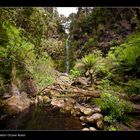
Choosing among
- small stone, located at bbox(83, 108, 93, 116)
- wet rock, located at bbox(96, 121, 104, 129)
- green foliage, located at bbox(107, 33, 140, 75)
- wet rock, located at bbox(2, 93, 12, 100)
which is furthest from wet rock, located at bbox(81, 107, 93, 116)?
wet rock, located at bbox(2, 93, 12, 100)

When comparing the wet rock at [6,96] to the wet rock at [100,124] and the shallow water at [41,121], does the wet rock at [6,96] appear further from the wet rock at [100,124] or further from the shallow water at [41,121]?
the wet rock at [100,124]

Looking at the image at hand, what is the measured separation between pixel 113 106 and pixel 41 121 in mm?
517

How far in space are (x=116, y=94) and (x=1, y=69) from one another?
0.84m

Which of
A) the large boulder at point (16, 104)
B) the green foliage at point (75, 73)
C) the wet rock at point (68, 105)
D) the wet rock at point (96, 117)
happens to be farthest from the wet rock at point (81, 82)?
the large boulder at point (16, 104)

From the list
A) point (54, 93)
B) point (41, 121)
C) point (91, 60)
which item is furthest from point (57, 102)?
point (91, 60)

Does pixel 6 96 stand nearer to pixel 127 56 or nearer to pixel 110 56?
pixel 110 56

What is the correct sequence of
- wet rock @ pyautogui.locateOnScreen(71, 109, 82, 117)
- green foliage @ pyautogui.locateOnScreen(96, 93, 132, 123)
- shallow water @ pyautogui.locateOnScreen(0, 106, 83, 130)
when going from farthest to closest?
1. wet rock @ pyautogui.locateOnScreen(71, 109, 82, 117)
2. green foliage @ pyautogui.locateOnScreen(96, 93, 132, 123)
3. shallow water @ pyautogui.locateOnScreen(0, 106, 83, 130)

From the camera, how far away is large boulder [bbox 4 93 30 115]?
2051 mm

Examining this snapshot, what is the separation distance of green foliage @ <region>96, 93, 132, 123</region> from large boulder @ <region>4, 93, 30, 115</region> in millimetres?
524

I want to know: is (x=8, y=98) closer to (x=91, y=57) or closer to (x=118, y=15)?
(x=91, y=57)

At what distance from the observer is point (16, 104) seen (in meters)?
2.12

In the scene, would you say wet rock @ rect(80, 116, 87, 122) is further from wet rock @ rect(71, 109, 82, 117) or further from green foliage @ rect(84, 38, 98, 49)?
green foliage @ rect(84, 38, 98, 49)

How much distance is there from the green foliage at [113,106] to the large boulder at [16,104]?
0.52 meters
